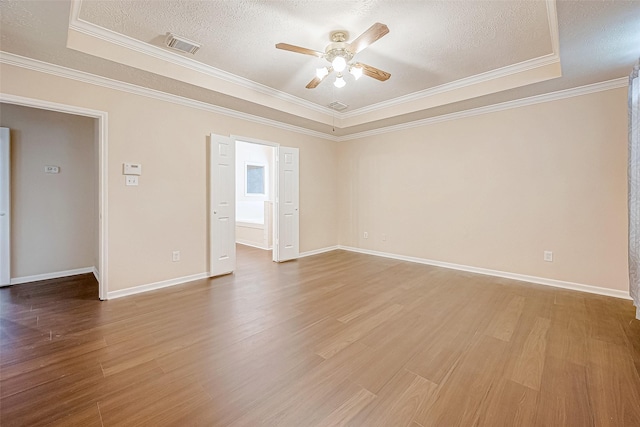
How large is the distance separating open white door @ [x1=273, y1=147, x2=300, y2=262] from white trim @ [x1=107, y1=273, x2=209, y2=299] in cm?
146

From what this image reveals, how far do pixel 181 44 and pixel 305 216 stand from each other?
139 inches

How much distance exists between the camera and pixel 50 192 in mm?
4070

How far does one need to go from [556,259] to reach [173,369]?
462 cm

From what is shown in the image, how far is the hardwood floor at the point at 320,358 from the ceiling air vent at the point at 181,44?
284 centimetres

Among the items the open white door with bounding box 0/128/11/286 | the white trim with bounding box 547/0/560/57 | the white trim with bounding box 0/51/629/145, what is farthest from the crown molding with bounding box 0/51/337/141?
the white trim with bounding box 547/0/560/57

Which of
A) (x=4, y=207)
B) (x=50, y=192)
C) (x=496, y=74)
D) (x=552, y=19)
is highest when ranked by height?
(x=496, y=74)

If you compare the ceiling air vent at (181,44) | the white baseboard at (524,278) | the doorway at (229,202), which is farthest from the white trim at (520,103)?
the ceiling air vent at (181,44)

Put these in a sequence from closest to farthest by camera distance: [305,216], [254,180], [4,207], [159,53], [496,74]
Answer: [159,53], [496,74], [4,207], [305,216], [254,180]

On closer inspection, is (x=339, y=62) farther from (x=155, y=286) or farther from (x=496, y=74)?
(x=155, y=286)

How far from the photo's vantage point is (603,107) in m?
3.32

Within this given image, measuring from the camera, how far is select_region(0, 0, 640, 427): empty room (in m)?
1.75

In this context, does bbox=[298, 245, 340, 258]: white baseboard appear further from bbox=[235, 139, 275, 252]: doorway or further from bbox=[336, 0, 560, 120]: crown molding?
bbox=[336, 0, 560, 120]: crown molding

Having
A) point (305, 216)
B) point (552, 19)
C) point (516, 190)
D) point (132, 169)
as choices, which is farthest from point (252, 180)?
point (552, 19)

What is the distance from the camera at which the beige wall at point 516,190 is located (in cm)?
332
